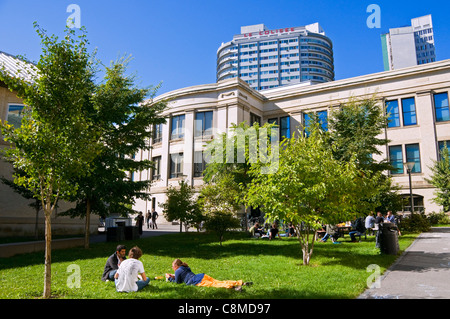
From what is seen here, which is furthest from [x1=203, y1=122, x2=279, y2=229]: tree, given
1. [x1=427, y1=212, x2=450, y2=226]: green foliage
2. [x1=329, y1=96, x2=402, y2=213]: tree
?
[x1=427, y1=212, x2=450, y2=226]: green foliage

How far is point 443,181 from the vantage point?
28719mm

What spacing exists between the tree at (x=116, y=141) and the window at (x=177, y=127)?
23474mm

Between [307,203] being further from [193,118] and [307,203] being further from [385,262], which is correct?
[193,118]

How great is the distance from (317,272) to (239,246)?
7153 mm

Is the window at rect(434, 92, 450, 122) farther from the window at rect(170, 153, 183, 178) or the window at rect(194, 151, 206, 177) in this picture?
the window at rect(170, 153, 183, 178)

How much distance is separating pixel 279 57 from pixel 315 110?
99395 millimetres

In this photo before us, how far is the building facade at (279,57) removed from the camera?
12800 cm

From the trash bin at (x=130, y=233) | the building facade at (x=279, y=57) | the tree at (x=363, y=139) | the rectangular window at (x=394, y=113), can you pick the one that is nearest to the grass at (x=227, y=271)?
the trash bin at (x=130, y=233)

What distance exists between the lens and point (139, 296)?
22.9 ft

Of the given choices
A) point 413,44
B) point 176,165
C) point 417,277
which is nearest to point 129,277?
point 417,277

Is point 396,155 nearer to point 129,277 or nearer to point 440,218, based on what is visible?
point 440,218

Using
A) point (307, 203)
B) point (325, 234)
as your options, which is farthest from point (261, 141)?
point (307, 203)

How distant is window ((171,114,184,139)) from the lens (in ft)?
136

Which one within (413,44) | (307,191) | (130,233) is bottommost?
(130,233)
